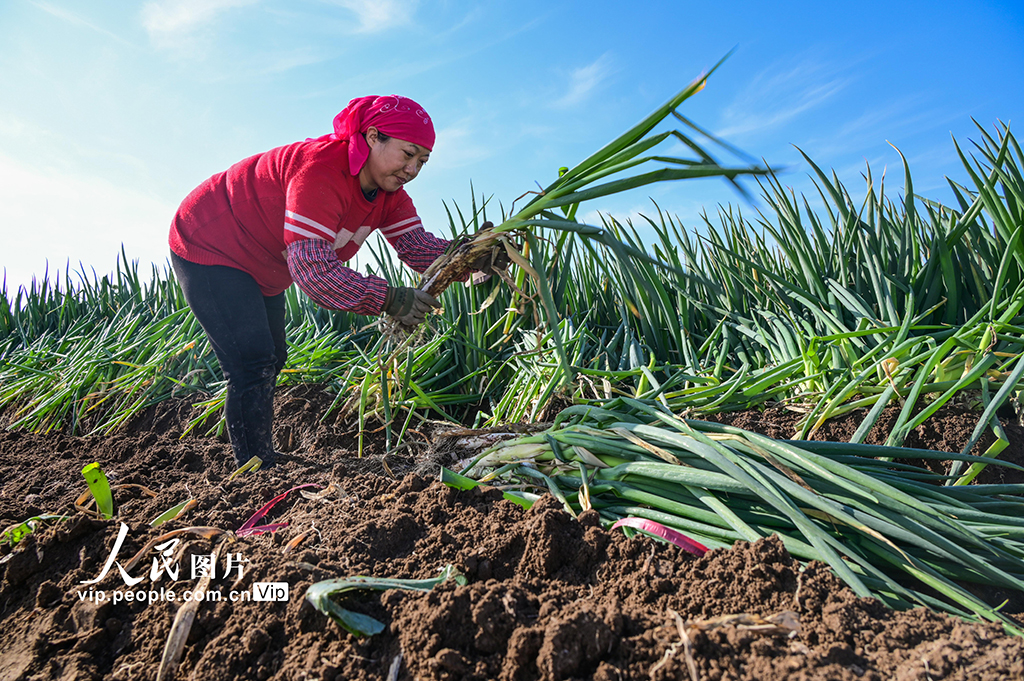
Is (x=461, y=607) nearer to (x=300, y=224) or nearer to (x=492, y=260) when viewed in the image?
(x=492, y=260)

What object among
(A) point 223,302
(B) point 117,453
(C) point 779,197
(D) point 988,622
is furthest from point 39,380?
(D) point 988,622

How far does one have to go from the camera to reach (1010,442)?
1616 mm

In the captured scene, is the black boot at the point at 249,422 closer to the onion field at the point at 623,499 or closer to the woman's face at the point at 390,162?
the onion field at the point at 623,499

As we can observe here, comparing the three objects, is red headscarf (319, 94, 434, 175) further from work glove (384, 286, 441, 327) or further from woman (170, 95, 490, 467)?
work glove (384, 286, 441, 327)

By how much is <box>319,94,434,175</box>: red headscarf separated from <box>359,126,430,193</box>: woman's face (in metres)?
0.02

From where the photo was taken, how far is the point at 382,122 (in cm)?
183

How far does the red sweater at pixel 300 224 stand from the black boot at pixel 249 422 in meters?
0.41

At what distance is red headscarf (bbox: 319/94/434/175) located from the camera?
1.83 meters

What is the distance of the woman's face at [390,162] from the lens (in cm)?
185

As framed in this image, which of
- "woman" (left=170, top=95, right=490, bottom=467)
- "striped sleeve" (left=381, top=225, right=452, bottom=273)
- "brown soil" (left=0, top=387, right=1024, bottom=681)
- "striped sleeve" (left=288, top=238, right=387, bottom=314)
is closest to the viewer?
"brown soil" (left=0, top=387, right=1024, bottom=681)

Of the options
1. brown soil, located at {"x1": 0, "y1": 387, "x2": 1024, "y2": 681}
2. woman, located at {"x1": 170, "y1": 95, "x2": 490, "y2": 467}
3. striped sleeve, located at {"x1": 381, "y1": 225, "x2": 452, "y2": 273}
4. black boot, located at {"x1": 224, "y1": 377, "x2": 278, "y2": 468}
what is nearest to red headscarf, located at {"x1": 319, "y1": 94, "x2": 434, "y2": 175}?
woman, located at {"x1": 170, "y1": 95, "x2": 490, "y2": 467}

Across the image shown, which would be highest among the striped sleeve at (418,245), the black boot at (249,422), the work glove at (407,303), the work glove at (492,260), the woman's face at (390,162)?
the woman's face at (390,162)

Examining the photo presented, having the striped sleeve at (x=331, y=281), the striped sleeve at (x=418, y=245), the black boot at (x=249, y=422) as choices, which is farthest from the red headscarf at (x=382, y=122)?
the black boot at (x=249, y=422)

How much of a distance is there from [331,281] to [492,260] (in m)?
0.46
